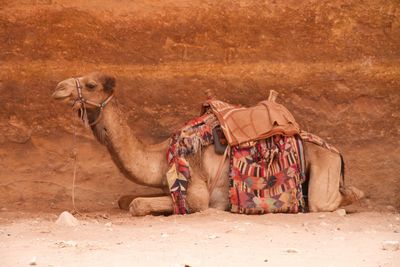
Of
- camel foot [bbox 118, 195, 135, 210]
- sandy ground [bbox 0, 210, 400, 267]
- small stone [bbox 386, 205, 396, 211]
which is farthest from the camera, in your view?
small stone [bbox 386, 205, 396, 211]

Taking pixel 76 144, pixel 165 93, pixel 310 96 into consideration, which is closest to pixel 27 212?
pixel 76 144

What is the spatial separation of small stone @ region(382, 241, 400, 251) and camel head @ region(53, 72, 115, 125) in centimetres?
324

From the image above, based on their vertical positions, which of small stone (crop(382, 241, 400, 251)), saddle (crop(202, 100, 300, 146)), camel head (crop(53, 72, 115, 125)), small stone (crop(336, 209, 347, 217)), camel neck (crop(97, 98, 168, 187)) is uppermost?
camel head (crop(53, 72, 115, 125))

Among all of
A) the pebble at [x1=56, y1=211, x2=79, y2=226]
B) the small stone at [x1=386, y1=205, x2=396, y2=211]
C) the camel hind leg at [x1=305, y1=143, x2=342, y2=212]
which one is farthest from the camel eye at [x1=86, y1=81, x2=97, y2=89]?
the small stone at [x1=386, y1=205, x2=396, y2=211]

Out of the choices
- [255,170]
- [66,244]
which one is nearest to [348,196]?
[255,170]

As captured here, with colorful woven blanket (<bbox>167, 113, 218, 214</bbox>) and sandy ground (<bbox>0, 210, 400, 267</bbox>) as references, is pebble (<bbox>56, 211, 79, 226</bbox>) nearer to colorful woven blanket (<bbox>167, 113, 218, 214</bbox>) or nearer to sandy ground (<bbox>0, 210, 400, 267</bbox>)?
sandy ground (<bbox>0, 210, 400, 267</bbox>)

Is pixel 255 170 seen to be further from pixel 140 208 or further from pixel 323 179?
pixel 140 208

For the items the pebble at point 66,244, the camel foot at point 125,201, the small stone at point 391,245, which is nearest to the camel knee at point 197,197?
the camel foot at point 125,201

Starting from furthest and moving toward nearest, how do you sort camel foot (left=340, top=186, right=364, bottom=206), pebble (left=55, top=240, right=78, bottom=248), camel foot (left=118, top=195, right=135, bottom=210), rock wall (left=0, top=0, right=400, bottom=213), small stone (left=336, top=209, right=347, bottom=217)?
rock wall (left=0, top=0, right=400, bottom=213)
camel foot (left=118, top=195, right=135, bottom=210)
camel foot (left=340, top=186, right=364, bottom=206)
small stone (left=336, top=209, right=347, bottom=217)
pebble (left=55, top=240, right=78, bottom=248)

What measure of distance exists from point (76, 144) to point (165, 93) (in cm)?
114

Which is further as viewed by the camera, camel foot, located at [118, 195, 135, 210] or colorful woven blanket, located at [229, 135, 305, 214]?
camel foot, located at [118, 195, 135, 210]

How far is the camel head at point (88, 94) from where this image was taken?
9.91 meters

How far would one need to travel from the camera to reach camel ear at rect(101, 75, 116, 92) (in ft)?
33.1

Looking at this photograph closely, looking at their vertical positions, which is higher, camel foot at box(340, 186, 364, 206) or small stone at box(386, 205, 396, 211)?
camel foot at box(340, 186, 364, 206)
